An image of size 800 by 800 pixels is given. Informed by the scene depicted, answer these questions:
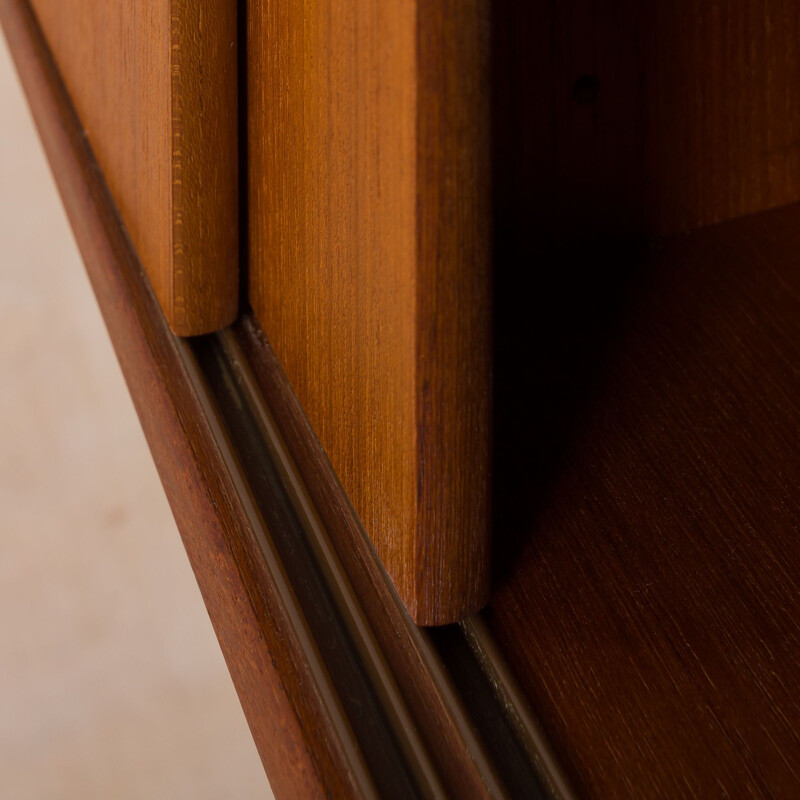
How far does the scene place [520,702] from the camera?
0.26m

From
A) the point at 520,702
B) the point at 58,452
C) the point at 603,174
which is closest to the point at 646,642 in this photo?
the point at 520,702

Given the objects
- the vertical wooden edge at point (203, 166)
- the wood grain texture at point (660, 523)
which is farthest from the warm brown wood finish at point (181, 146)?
the wood grain texture at point (660, 523)

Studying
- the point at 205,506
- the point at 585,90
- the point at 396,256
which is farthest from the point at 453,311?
the point at 585,90

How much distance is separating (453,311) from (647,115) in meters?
0.30

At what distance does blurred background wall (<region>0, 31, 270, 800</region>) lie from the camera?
1.53 ft

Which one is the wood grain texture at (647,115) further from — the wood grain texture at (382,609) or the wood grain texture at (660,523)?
the wood grain texture at (382,609)

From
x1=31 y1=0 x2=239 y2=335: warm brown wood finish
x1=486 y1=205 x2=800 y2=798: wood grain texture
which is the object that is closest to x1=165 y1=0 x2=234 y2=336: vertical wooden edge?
x1=31 y1=0 x2=239 y2=335: warm brown wood finish

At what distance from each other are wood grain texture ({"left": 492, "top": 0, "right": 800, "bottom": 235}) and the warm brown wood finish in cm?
16

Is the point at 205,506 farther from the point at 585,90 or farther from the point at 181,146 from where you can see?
the point at 585,90

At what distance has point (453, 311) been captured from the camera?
0.80 feet

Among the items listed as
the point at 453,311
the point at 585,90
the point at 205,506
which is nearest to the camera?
the point at 453,311

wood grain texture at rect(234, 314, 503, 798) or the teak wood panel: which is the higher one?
the teak wood panel

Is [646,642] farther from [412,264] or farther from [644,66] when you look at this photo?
[644,66]

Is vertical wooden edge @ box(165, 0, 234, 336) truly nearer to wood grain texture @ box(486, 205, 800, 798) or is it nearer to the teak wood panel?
the teak wood panel
